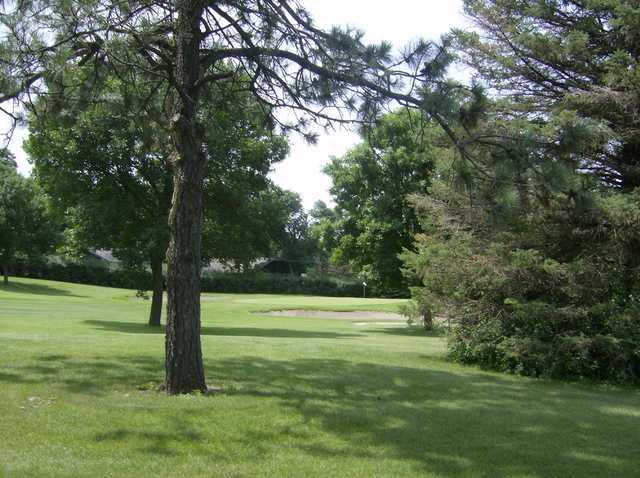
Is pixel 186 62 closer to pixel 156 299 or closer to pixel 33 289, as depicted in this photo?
pixel 156 299

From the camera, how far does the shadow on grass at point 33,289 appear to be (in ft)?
150

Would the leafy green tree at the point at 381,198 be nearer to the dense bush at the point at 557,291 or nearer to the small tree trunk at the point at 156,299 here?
the small tree trunk at the point at 156,299

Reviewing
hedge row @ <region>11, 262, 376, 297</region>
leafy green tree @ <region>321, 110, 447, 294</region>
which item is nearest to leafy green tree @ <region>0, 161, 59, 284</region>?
hedge row @ <region>11, 262, 376, 297</region>

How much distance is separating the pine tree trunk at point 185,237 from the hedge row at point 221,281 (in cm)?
4286

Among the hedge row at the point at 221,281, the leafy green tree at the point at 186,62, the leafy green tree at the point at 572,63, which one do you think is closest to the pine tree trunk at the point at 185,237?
the leafy green tree at the point at 186,62

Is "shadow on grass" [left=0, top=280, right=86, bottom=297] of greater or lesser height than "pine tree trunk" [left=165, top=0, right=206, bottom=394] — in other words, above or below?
below

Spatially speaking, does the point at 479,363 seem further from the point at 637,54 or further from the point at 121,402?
the point at 121,402

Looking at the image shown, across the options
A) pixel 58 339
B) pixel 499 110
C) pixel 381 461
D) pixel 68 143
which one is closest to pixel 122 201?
pixel 68 143

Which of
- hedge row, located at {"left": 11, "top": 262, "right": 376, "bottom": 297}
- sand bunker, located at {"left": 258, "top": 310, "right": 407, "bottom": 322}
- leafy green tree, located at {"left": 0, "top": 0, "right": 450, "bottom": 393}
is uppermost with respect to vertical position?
leafy green tree, located at {"left": 0, "top": 0, "right": 450, "bottom": 393}

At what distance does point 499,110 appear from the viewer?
13930 millimetres

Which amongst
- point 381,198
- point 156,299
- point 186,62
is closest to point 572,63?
point 186,62

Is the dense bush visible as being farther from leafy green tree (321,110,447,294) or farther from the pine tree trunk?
leafy green tree (321,110,447,294)

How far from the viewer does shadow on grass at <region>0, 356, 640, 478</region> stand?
620cm

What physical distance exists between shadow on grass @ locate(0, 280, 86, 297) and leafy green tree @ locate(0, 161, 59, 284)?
55.3 inches
